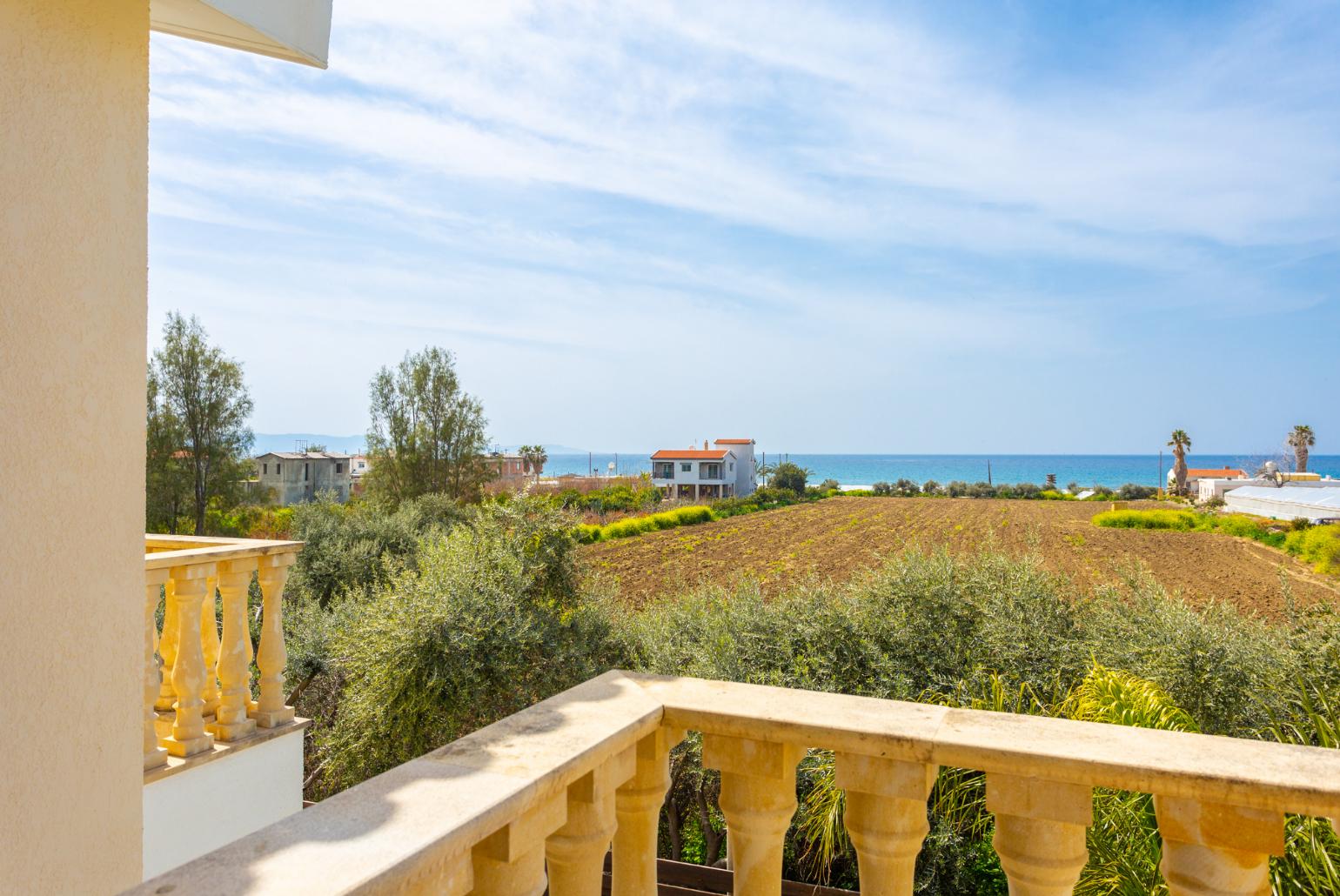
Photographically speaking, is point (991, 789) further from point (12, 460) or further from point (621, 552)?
point (621, 552)

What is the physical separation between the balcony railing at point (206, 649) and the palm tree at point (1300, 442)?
69.5 metres

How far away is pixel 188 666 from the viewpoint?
3.23m

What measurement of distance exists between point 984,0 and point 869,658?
450 cm

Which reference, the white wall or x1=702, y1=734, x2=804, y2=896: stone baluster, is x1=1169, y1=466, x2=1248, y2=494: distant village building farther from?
x1=702, y1=734, x2=804, y2=896: stone baluster

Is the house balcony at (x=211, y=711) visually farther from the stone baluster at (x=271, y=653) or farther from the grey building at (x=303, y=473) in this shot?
the grey building at (x=303, y=473)

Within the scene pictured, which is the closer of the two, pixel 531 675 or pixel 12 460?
pixel 12 460

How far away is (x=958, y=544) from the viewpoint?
2408cm

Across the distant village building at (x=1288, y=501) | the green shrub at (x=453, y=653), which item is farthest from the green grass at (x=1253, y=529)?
the green shrub at (x=453, y=653)

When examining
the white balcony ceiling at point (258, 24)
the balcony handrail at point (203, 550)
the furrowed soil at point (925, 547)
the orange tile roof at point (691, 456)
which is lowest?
the furrowed soil at point (925, 547)

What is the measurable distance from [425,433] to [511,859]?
80.5 ft

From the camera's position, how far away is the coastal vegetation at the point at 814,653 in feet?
14.8

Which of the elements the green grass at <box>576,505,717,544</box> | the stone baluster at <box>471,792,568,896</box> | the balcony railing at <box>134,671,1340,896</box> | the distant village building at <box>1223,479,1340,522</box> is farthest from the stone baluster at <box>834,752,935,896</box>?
the distant village building at <box>1223,479,1340,522</box>

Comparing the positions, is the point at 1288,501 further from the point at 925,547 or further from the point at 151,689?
the point at 151,689

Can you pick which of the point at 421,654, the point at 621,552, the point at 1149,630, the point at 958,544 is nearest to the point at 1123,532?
the point at 958,544
